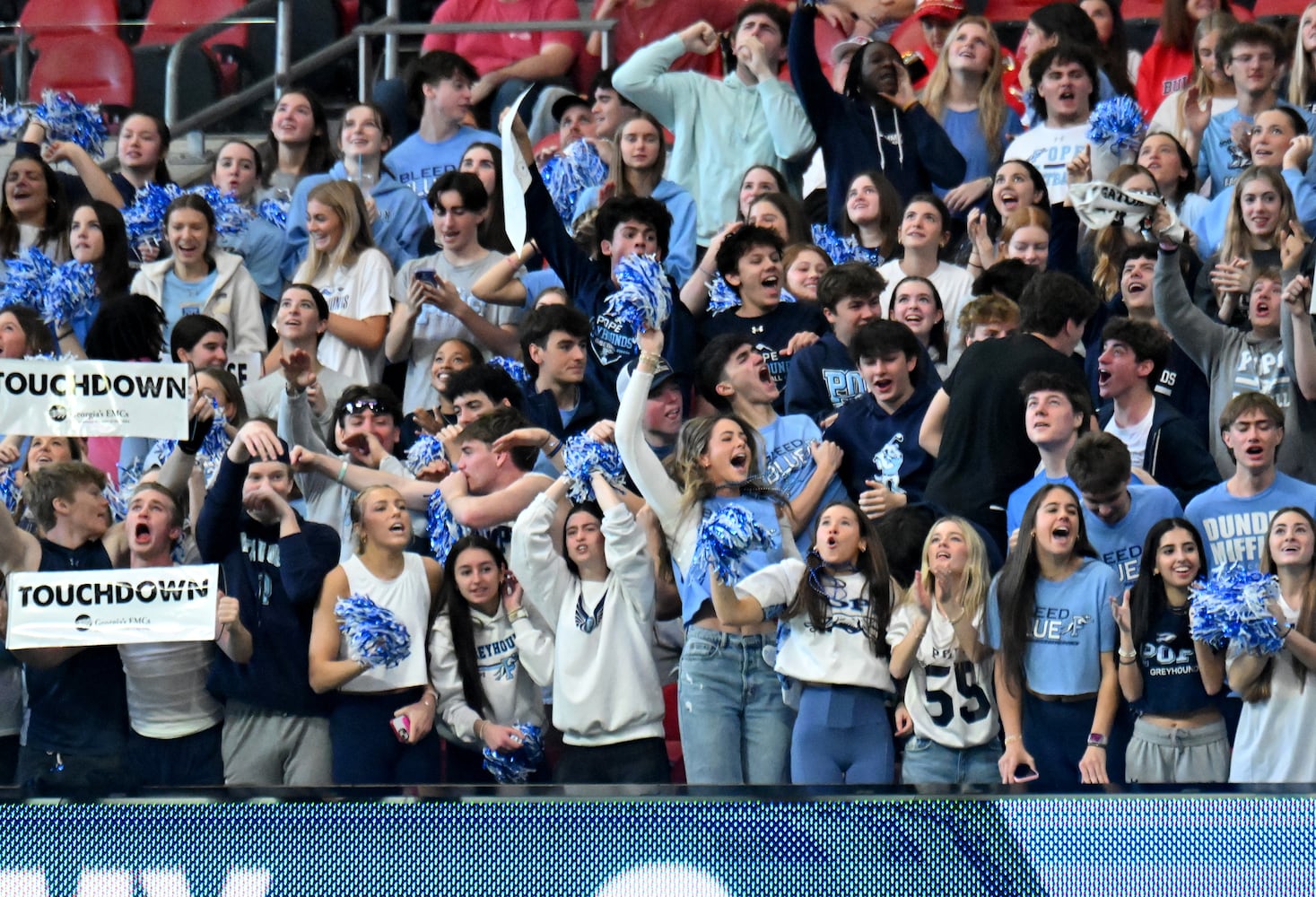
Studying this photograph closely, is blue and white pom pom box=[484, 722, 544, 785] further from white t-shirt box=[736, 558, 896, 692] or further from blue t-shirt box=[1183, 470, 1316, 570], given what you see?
blue t-shirt box=[1183, 470, 1316, 570]

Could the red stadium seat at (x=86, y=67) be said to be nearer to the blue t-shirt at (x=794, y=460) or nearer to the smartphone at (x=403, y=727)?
the blue t-shirt at (x=794, y=460)

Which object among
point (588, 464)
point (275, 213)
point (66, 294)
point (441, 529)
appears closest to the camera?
point (588, 464)

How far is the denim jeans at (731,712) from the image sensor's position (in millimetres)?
6746

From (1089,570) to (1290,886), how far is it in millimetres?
3395

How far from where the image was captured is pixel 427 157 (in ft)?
35.2

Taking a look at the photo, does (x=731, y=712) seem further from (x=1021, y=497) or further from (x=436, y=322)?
(x=436, y=322)

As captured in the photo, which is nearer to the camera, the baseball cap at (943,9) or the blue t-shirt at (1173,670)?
the blue t-shirt at (1173,670)

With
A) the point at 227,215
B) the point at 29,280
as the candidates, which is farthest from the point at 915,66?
the point at 29,280

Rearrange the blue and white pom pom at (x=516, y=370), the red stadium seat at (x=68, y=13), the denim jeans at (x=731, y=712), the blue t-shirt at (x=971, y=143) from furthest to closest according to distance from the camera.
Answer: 1. the red stadium seat at (x=68, y=13)
2. the blue t-shirt at (x=971, y=143)
3. the blue and white pom pom at (x=516, y=370)
4. the denim jeans at (x=731, y=712)

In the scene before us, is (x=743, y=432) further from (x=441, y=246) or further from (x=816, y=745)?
(x=441, y=246)

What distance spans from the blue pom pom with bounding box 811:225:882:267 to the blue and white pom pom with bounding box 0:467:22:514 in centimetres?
342

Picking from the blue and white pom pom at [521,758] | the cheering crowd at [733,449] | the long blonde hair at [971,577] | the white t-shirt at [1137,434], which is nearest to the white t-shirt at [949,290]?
the cheering crowd at [733,449]

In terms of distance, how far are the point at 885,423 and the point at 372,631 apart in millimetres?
2023

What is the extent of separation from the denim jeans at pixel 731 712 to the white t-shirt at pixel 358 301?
279cm
